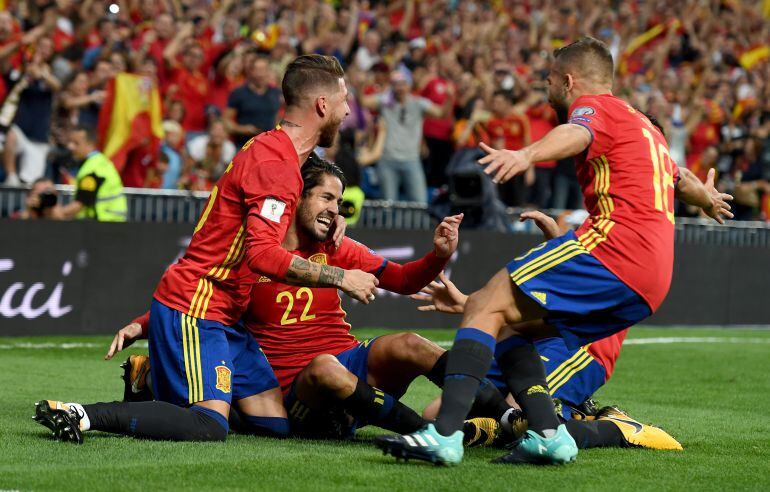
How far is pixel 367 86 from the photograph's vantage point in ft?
55.9

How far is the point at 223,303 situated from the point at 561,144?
1955 millimetres

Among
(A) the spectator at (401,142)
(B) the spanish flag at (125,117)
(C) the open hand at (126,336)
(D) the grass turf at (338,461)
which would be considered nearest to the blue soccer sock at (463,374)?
(D) the grass turf at (338,461)

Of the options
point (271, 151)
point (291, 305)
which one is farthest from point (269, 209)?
point (291, 305)

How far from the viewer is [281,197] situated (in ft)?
19.1

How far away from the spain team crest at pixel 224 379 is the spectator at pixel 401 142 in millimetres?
9963

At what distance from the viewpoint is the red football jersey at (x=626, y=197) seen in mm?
5656

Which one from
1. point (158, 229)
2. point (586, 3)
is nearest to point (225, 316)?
point (158, 229)

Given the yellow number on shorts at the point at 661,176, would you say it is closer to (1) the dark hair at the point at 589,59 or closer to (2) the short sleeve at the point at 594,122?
(2) the short sleeve at the point at 594,122

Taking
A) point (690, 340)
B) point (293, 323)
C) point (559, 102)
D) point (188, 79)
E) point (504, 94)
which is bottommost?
point (690, 340)

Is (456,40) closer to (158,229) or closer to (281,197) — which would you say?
(158,229)

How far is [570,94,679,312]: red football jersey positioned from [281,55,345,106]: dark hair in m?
1.28

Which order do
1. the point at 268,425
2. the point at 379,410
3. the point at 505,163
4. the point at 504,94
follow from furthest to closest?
the point at 504,94, the point at 268,425, the point at 379,410, the point at 505,163

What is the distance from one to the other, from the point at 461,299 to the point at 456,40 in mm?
14293

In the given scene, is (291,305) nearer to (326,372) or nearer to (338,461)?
(326,372)
